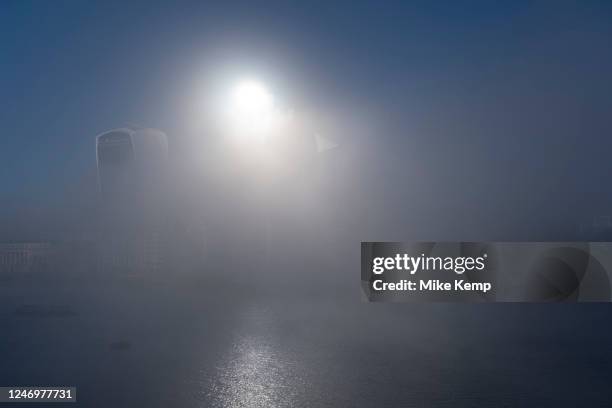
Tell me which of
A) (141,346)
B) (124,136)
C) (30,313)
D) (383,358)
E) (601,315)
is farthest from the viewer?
(124,136)

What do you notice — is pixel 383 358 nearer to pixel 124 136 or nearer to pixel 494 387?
pixel 494 387

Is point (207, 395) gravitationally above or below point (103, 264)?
above

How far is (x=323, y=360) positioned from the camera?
23.7 m

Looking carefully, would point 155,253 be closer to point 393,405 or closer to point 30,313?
point 30,313

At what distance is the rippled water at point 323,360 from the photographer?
17625 mm

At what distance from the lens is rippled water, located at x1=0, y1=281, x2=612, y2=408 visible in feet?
57.8

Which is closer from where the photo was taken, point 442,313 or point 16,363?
point 16,363

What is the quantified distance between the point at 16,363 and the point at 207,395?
53.2ft

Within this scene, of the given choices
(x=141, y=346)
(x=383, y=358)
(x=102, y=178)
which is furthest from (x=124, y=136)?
(x=383, y=358)

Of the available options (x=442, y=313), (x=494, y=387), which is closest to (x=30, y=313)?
(x=442, y=313)

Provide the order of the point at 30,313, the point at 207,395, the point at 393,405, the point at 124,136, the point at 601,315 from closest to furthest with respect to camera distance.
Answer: the point at 393,405 < the point at 207,395 < the point at 601,315 < the point at 30,313 < the point at 124,136

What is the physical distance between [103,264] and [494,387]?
646ft

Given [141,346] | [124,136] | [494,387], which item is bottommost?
[141,346]

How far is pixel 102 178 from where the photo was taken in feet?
583
